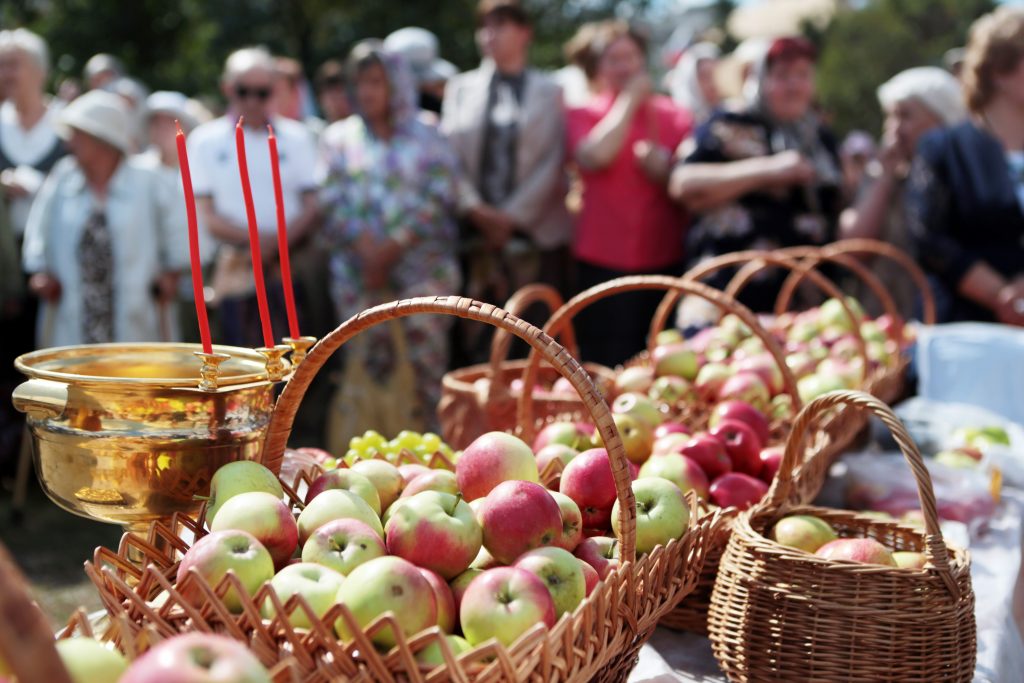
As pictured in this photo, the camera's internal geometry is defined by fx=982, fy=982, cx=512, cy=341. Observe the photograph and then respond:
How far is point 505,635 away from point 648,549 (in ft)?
1.30

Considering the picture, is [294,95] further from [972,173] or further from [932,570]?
[932,570]

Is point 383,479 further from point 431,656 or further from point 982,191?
point 982,191

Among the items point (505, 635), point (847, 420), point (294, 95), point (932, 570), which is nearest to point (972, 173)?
point (847, 420)

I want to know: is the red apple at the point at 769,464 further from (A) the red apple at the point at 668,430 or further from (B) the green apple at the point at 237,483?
(B) the green apple at the point at 237,483

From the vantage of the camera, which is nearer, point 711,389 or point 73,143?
point 711,389

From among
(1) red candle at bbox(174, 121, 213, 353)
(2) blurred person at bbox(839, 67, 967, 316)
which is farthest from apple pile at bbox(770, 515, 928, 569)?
(2) blurred person at bbox(839, 67, 967, 316)

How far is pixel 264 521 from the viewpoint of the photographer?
1174 mm

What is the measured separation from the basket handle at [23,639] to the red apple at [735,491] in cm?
125

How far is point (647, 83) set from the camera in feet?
14.5

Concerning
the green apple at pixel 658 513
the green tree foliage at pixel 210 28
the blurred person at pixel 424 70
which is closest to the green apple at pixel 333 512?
the green apple at pixel 658 513

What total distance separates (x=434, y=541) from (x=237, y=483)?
281 millimetres

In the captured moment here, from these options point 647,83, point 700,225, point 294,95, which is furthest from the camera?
point 294,95

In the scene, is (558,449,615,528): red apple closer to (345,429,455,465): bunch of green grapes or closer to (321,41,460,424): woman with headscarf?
(345,429,455,465): bunch of green grapes

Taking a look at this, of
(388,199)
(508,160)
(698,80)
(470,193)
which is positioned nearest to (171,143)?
(388,199)
